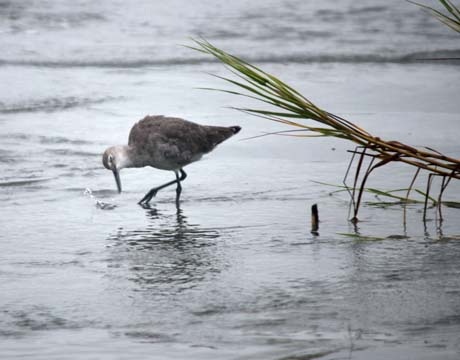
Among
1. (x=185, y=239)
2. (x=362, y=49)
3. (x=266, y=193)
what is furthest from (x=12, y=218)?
(x=362, y=49)

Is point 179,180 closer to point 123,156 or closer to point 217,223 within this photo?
point 123,156

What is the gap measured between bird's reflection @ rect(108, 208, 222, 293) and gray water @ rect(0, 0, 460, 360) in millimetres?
22

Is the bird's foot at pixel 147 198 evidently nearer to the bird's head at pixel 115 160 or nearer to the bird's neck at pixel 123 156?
the bird's head at pixel 115 160

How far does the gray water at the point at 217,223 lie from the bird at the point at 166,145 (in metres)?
0.22

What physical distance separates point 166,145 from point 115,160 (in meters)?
0.59

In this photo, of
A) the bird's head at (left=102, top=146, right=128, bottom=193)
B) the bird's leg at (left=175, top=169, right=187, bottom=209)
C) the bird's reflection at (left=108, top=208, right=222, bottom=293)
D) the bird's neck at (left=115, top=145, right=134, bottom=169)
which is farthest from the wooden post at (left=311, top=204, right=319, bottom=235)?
the bird's neck at (left=115, top=145, right=134, bottom=169)

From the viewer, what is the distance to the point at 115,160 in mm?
9086

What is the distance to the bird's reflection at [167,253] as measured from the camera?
6191 millimetres

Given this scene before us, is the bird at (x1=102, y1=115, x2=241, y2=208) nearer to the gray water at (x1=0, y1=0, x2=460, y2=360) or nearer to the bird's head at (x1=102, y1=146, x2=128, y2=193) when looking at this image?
the bird's head at (x1=102, y1=146, x2=128, y2=193)

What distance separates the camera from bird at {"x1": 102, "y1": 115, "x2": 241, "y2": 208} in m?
9.39

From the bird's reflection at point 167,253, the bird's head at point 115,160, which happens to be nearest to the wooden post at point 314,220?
the bird's reflection at point 167,253

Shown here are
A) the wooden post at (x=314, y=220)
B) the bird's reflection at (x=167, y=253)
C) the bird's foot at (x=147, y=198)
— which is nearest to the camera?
the bird's reflection at (x=167, y=253)

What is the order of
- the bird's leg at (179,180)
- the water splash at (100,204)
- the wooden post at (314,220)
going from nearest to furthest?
1. the wooden post at (314,220)
2. the water splash at (100,204)
3. the bird's leg at (179,180)

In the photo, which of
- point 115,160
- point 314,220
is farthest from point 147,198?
point 314,220
